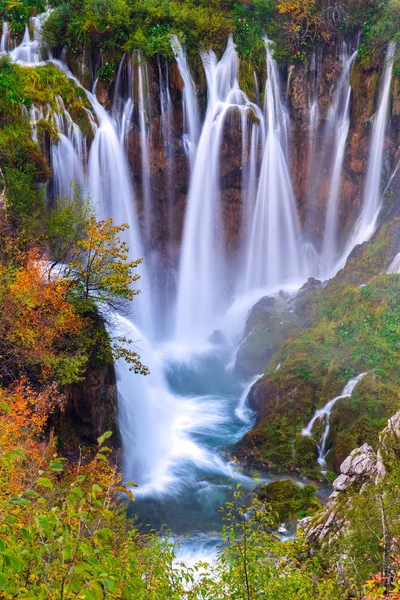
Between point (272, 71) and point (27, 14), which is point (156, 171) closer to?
point (272, 71)

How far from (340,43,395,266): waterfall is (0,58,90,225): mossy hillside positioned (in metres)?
15.3

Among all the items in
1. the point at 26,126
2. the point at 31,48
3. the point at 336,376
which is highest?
the point at 31,48

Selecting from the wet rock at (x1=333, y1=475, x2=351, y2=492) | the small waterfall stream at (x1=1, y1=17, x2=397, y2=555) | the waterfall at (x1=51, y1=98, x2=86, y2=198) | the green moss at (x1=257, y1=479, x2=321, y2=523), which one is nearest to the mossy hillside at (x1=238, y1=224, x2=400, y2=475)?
the green moss at (x1=257, y1=479, x2=321, y2=523)

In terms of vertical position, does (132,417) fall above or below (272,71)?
below

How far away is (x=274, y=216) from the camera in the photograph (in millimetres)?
29141

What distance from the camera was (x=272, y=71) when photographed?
92.9ft

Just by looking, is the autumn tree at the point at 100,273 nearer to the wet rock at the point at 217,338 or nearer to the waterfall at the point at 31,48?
the wet rock at the point at 217,338

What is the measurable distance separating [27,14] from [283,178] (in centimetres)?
1717

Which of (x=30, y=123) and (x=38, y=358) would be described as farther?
(x=30, y=123)

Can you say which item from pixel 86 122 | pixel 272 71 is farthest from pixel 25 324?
pixel 272 71

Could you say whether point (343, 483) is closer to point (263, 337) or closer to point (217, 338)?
point (263, 337)

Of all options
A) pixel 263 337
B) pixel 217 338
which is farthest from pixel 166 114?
pixel 263 337

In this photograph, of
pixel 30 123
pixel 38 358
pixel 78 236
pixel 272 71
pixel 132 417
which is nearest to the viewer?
pixel 38 358

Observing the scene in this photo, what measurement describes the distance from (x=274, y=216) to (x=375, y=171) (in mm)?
6114
